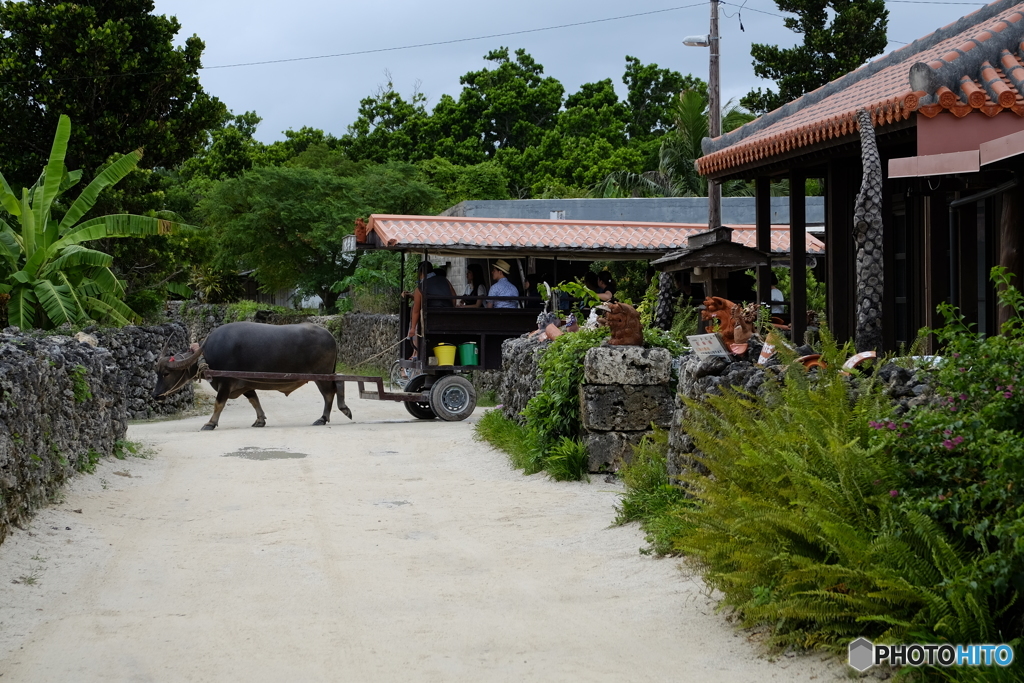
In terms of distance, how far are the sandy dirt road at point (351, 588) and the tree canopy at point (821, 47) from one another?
71.7 ft

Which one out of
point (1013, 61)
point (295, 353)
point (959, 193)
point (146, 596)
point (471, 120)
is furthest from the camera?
point (471, 120)

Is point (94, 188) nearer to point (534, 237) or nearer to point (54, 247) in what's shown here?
point (54, 247)

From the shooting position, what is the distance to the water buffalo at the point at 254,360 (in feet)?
49.6

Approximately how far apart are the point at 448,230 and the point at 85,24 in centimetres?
789

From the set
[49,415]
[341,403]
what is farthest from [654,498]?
[341,403]

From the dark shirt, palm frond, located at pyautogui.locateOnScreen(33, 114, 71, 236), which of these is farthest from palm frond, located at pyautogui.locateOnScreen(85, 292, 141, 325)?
the dark shirt

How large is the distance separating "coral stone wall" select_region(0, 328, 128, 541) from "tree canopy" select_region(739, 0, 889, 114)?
22243 mm

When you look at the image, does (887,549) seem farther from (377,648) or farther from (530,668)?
(377,648)

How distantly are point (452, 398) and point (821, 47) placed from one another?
712 inches

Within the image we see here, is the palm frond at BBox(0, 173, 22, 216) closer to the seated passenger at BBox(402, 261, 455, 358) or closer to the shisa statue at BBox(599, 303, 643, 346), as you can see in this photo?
the seated passenger at BBox(402, 261, 455, 358)

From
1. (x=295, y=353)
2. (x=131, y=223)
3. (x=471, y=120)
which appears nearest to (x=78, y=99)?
(x=131, y=223)

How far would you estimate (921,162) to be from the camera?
712 cm

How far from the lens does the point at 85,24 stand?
18.0 metres

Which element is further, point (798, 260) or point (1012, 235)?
point (798, 260)
